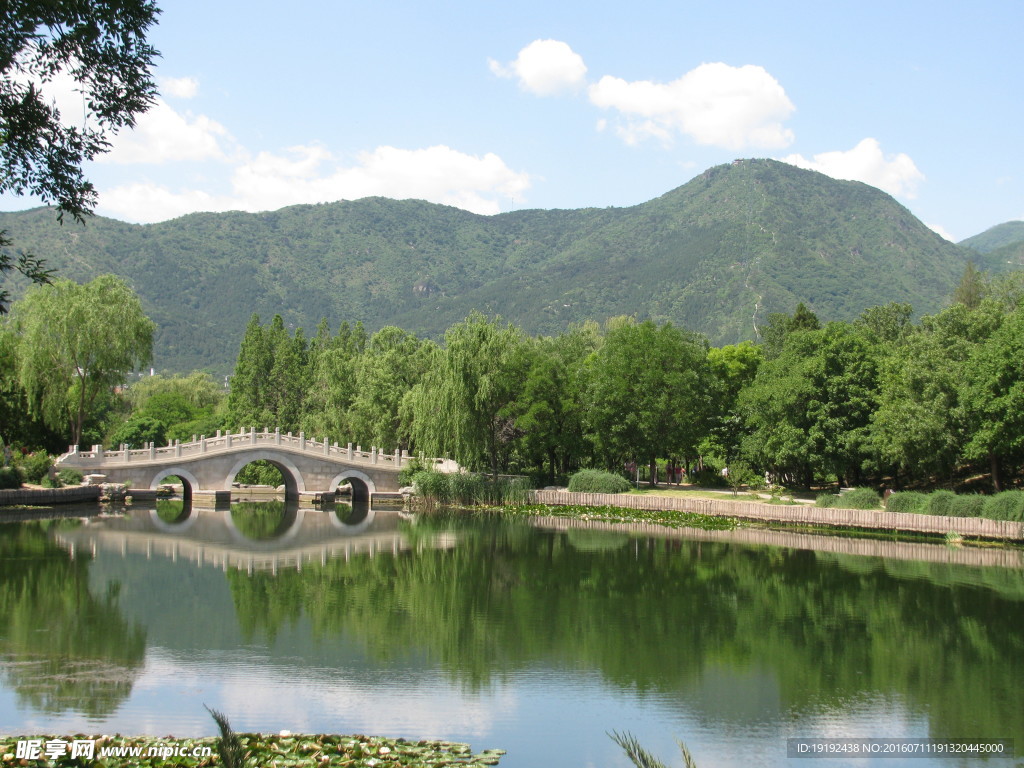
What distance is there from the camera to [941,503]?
107 ft

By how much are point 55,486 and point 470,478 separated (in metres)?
18.9

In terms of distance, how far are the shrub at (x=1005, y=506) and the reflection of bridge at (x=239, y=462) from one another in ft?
83.3

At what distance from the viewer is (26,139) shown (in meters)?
12.3

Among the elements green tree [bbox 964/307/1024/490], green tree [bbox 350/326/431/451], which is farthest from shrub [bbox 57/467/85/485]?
green tree [bbox 964/307/1024/490]

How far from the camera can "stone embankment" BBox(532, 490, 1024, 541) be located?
3055cm

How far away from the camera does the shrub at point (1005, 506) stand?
30156 millimetres

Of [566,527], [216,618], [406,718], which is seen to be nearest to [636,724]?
[406,718]

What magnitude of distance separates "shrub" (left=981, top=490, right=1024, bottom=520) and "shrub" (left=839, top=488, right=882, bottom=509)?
5.13m

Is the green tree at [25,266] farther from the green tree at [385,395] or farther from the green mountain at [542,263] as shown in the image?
the green mountain at [542,263]

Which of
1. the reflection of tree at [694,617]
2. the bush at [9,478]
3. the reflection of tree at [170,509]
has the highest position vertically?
the bush at [9,478]

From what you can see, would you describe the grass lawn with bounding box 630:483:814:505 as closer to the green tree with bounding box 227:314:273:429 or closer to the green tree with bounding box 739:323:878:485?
the green tree with bounding box 739:323:878:485

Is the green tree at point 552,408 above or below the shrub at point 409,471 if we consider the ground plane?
above

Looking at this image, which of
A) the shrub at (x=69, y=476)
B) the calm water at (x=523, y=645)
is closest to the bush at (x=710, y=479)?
the calm water at (x=523, y=645)

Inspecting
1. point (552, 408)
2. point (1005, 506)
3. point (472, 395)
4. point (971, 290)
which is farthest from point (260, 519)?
point (971, 290)
